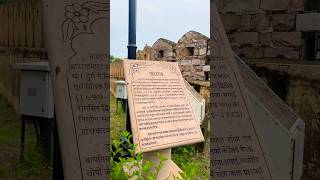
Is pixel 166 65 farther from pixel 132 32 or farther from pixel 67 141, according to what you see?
pixel 67 141

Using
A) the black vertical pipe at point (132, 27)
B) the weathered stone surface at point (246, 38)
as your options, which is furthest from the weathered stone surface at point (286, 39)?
the black vertical pipe at point (132, 27)

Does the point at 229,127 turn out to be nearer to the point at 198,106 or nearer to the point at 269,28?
the point at 269,28

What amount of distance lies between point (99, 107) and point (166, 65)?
234 cm

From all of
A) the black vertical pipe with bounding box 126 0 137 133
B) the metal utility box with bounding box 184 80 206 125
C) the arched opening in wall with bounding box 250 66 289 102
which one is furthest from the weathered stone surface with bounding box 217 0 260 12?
the metal utility box with bounding box 184 80 206 125

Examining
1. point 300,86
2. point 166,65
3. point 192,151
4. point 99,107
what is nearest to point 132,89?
point 166,65

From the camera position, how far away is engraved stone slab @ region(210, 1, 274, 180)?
2.70m

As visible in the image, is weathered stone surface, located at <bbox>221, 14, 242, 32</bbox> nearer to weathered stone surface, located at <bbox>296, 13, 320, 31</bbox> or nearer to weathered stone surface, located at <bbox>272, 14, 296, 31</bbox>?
weathered stone surface, located at <bbox>272, 14, 296, 31</bbox>

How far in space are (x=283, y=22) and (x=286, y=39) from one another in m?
0.22

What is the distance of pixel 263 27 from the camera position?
4684 mm

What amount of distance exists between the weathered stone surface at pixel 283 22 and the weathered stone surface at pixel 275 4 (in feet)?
0.32

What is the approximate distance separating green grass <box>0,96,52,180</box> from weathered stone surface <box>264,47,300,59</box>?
3319mm

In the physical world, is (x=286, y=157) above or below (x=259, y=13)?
below

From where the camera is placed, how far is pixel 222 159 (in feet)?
8.86

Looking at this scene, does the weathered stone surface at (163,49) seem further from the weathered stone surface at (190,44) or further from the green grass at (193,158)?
the green grass at (193,158)
